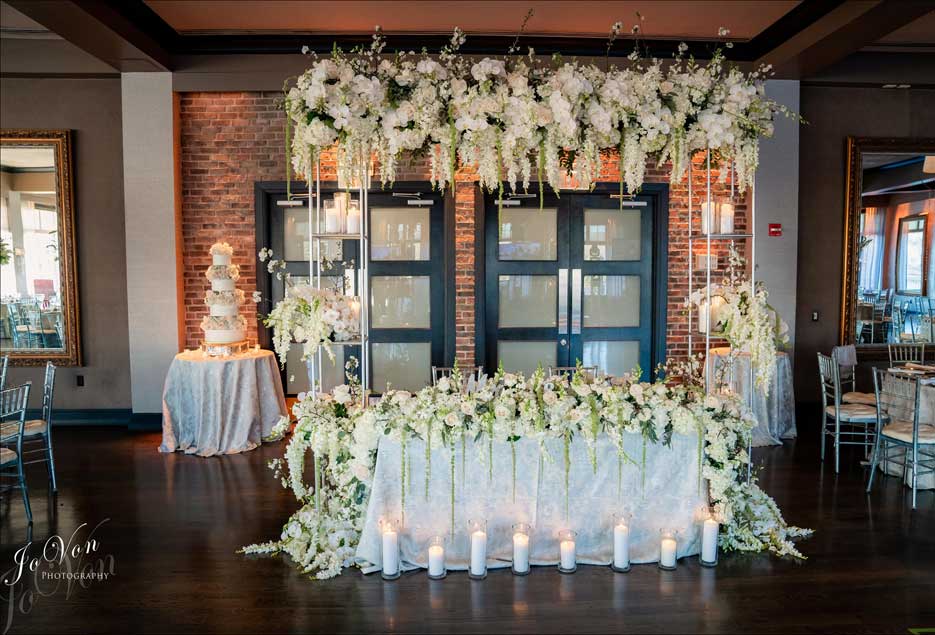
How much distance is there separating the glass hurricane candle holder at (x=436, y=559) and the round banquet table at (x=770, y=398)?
12.6ft

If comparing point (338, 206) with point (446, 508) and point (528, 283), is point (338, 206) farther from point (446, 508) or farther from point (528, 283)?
point (528, 283)

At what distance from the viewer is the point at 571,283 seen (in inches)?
316

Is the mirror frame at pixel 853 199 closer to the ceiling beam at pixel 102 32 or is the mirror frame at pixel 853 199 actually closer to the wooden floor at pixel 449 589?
the wooden floor at pixel 449 589

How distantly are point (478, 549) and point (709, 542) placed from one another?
4.63 ft

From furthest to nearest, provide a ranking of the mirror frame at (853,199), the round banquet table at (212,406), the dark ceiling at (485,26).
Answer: the mirror frame at (853,199) < the round banquet table at (212,406) < the dark ceiling at (485,26)

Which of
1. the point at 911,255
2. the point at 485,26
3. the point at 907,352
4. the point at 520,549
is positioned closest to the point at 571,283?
the point at 485,26

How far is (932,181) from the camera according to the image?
26.9 feet

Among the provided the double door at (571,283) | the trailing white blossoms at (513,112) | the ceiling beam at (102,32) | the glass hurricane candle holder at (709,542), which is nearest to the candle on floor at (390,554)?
the glass hurricane candle holder at (709,542)

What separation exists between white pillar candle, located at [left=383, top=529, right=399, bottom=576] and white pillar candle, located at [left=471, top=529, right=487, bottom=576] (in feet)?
1.48

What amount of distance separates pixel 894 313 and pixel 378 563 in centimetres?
744

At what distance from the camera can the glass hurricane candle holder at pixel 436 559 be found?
388 cm

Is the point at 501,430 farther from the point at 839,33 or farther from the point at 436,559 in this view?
the point at 839,33

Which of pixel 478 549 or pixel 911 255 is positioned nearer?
pixel 478 549

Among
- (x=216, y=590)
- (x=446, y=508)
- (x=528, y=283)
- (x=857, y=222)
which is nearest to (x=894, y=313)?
(x=857, y=222)
